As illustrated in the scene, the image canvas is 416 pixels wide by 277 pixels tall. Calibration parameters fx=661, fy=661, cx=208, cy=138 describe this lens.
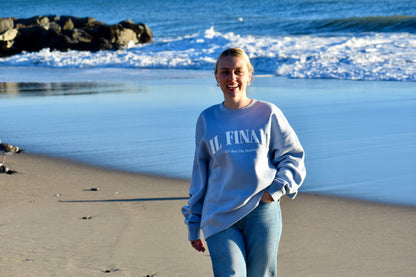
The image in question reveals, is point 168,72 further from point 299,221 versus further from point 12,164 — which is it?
point 299,221

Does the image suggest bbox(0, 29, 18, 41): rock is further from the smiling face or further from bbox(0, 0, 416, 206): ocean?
the smiling face

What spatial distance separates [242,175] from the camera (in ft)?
9.32

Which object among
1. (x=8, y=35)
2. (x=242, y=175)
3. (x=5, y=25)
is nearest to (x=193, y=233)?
(x=242, y=175)

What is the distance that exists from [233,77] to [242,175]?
1.45 ft

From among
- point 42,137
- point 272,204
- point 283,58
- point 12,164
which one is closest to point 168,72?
point 283,58

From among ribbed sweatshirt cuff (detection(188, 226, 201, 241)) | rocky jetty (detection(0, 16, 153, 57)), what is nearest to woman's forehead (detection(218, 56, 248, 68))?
ribbed sweatshirt cuff (detection(188, 226, 201, 241))

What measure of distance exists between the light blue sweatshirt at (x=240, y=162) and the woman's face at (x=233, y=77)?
0.07 meters

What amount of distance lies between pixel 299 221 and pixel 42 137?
4982 millimetres

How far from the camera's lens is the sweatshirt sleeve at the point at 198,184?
2.97 metres

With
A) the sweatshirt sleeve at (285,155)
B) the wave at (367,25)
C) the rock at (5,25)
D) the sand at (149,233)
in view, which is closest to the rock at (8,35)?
the rock at (5,25)

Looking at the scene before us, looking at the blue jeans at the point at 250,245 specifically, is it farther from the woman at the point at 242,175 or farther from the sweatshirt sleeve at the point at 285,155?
the sweatshirt sleeve at the point at 285,155

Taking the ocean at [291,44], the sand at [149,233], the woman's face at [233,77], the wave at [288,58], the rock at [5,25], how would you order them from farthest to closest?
the rock at [5,25], the ocean at [291,44], the wave at [288,58], the sand at [149,233], the woman's face at [233,77]

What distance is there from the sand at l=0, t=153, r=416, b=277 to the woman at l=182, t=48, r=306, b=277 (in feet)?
4.63

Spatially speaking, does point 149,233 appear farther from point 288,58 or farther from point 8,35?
point 8,35
